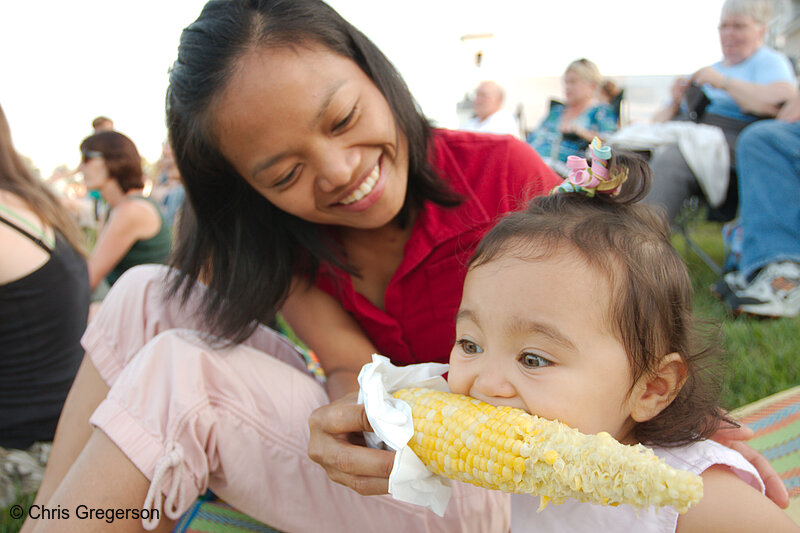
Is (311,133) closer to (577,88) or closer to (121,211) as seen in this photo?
(121,211)

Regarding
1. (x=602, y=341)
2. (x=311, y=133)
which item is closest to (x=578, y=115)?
(x=311, y=133)

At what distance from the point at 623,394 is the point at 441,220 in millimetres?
910

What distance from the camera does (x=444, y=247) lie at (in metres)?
1.94

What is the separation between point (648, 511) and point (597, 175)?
2.50 ft

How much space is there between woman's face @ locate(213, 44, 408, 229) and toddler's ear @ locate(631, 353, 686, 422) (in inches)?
36.6

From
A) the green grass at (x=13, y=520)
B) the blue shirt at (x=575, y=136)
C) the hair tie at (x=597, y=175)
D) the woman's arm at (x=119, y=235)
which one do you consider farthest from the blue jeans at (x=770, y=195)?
the woman's arm at (x=119, y=235)

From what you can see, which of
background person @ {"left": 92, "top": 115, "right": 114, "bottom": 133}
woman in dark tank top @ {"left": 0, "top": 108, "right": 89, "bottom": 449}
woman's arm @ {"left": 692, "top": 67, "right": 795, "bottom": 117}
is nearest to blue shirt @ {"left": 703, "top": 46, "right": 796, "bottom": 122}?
woman's arm @ {"left": 692, "top": 67, "right": 795, "bottom": 117}

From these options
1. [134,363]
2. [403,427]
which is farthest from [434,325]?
[134,363]

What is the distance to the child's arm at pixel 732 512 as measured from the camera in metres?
1.15

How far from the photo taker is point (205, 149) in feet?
5.93

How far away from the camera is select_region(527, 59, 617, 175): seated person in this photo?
609 centimetres

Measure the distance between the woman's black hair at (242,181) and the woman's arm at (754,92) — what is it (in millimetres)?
3419

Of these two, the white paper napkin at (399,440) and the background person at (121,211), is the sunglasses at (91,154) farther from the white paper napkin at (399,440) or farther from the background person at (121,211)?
the white paper napkin at (399,440)

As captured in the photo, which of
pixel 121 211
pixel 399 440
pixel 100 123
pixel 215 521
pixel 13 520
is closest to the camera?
pixel 399 440
